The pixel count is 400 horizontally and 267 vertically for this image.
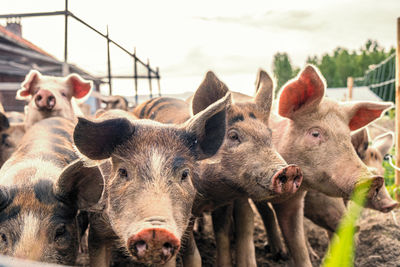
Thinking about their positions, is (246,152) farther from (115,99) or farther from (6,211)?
(115,99)

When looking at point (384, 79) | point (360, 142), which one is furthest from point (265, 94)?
point (384, 79)

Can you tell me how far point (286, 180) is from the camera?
2.57m

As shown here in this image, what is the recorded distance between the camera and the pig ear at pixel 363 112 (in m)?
3.54

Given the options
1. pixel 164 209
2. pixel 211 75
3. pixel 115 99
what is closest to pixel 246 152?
pixel 211 75

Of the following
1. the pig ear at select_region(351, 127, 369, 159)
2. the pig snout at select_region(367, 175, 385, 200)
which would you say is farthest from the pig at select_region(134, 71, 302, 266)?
the pig ear at select_region(351, 127, 369, 159)

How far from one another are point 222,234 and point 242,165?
3.13 ft

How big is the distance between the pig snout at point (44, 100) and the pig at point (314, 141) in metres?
2.49

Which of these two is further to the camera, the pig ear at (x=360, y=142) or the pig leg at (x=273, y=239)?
the pig leg at (x=273, y=239)

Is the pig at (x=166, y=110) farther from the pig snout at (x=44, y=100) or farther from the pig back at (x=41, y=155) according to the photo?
the pig snout at (x=44, y=100)

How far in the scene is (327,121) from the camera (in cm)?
332

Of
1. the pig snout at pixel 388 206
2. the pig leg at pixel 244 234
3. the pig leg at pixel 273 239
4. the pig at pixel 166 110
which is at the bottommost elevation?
the pig leg at pixel 273 239

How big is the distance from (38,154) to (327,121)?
2.29 meters

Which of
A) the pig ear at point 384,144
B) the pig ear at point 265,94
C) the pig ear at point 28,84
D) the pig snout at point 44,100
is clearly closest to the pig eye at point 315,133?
the pig ear at point 265,94

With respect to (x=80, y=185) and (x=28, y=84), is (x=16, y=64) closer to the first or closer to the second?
(x=28, y=84)
